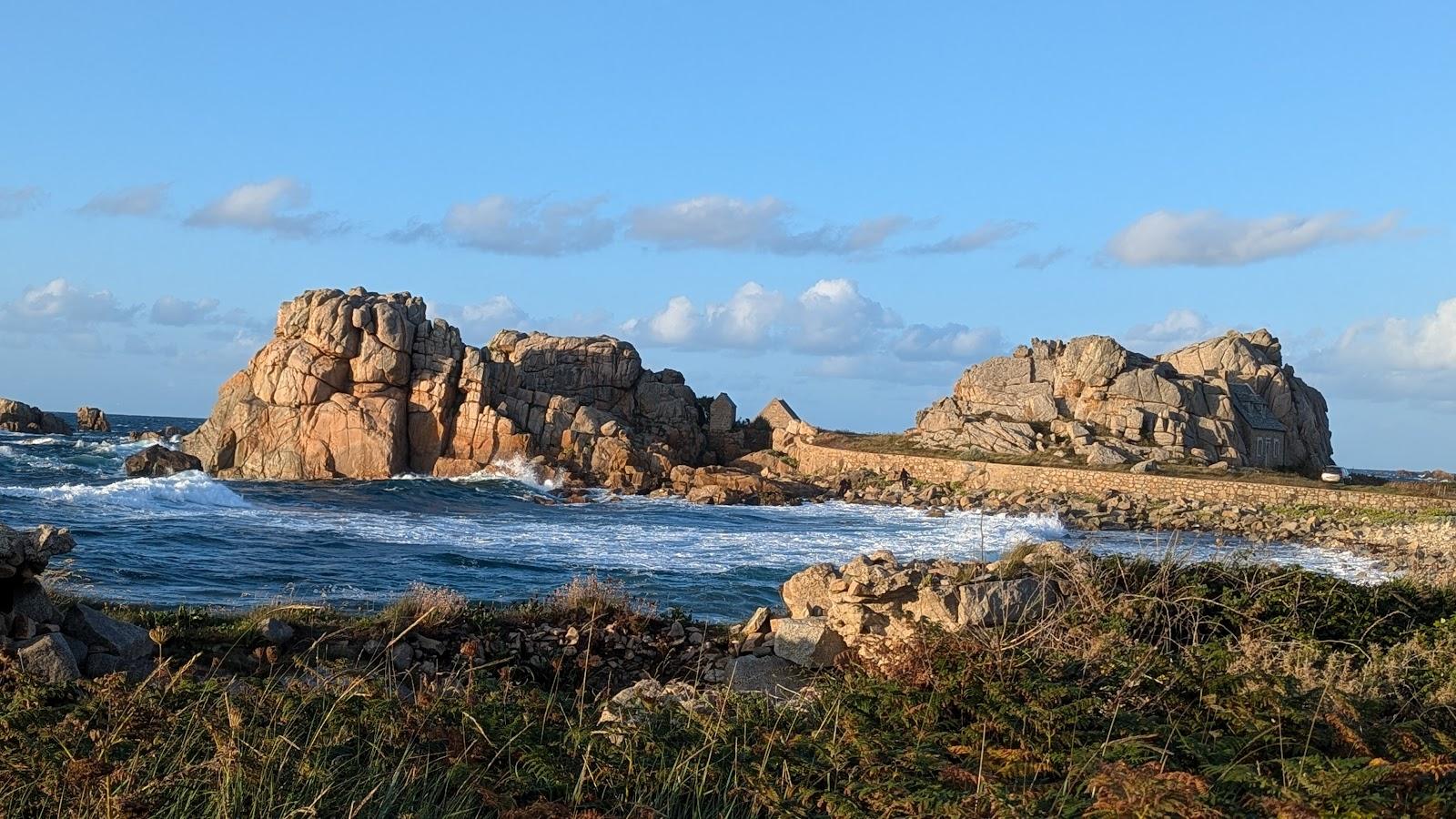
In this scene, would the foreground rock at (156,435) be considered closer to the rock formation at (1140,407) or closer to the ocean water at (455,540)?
the ocean water at (455,540)

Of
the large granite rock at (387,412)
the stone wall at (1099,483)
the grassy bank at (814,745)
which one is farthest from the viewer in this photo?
the large granite rock at (387,412)

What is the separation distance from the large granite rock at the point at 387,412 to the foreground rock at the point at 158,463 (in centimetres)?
105

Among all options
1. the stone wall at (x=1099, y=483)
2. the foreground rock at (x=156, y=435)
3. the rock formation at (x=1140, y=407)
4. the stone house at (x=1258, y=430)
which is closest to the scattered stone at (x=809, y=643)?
the stone wall at (x=1099, y=483)

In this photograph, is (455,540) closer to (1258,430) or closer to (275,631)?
(275,631)

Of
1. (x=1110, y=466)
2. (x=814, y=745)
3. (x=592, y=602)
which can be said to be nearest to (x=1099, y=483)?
(x=1110, y=466)

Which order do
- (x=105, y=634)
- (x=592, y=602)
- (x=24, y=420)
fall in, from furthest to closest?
(x=24, y=420) → (x=592, y=602) → (x=105, y=634)

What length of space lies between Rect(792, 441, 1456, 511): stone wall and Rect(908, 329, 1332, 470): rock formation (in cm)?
323

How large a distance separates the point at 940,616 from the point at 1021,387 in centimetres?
5097

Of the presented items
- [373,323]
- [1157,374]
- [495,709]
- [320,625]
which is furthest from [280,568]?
[1157,374]

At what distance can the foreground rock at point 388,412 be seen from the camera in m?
47.2

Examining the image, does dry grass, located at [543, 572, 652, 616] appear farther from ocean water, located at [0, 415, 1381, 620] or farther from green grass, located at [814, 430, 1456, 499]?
green grass, located at [814, 430, 1456, 499]

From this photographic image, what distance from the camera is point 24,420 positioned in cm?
7781

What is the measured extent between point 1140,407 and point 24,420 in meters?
69.6

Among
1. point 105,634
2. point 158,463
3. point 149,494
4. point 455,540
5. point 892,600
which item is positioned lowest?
point 455,540
